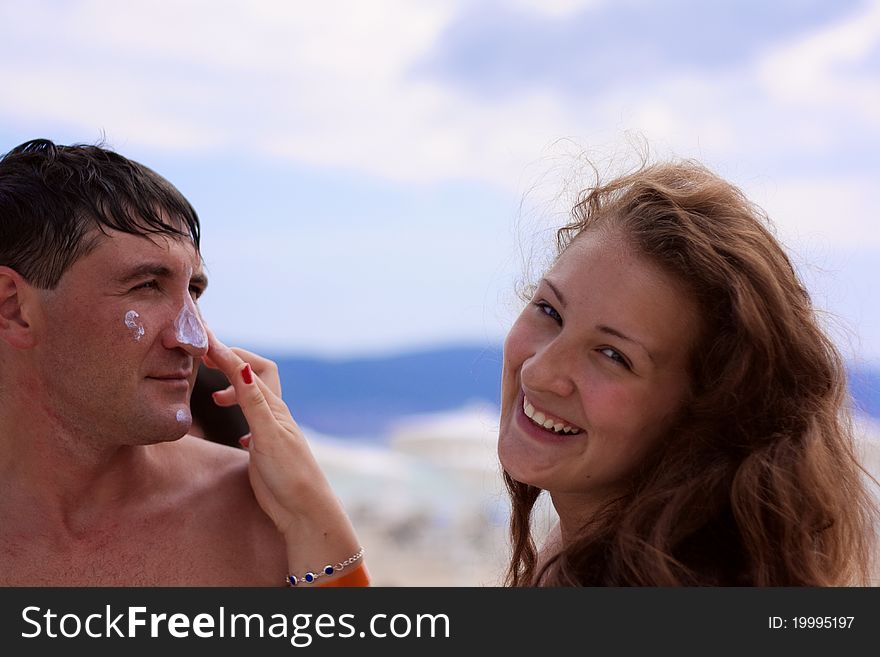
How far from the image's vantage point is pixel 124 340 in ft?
8.96

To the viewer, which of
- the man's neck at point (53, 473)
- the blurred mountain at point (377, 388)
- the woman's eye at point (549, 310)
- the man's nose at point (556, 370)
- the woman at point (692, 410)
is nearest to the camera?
the woman at point (692, 410)

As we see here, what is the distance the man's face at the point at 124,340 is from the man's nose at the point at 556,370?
1015 mm

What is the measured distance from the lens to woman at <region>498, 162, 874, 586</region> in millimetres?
2428

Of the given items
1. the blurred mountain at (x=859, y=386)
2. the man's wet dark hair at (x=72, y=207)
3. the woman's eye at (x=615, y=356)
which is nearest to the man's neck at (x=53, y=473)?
the man's wet dark hair at (x=72, y=207)

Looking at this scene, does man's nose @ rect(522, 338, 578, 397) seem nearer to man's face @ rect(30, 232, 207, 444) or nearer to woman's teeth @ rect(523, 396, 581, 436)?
woman's teeth @ rect(523, 396, 581, 436)

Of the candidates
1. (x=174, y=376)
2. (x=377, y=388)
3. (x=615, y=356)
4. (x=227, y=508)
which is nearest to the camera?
(x=615, y=356)

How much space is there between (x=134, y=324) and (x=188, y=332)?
157mm

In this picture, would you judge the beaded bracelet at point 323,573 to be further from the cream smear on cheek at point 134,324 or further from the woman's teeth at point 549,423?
the cream smear on cheek at point 134,324

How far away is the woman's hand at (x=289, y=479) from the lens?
2811 millimetres

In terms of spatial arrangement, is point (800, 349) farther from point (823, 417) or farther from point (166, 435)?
→ point (166, 435)

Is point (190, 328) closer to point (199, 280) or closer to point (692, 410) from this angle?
point (199, 280)

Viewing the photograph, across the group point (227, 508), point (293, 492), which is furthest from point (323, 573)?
point (227, 508)

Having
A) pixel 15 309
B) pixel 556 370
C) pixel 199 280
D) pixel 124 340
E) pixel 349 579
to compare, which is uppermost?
pixel 199 280

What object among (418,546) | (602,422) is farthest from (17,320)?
(418,546)
